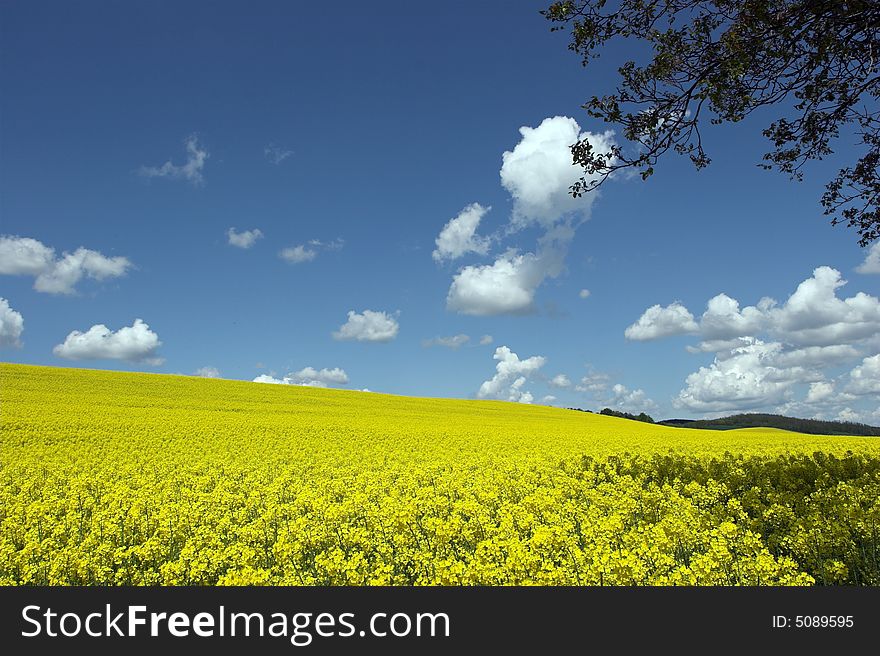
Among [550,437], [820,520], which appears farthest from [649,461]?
[550,437]

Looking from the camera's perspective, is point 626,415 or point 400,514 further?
point 626,415

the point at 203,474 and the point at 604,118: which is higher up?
the point at 604,118

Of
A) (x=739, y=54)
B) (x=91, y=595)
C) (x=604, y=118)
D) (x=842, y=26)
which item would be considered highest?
(x=842, y=26)

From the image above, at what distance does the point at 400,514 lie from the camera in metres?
8.54

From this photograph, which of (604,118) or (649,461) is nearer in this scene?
(604,118)

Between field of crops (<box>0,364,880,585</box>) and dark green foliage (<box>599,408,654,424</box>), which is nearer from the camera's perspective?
field of crops (<box>0,364,880,585</box>)

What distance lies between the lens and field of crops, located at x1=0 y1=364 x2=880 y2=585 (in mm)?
6707

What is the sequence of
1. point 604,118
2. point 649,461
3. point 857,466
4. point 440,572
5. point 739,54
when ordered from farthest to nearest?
point 649,461 < point 857,466 < point 604,118 < point 739,54 < point 440,572

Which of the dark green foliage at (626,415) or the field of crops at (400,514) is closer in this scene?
the field of crops at (400,514)

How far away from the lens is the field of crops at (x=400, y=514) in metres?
6.71

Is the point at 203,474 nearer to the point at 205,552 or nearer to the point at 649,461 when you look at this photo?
the point at 205,552

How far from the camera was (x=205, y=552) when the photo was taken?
7.49 metres

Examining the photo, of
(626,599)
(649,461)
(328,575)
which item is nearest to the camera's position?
(626,599)

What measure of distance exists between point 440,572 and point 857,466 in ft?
47.0
